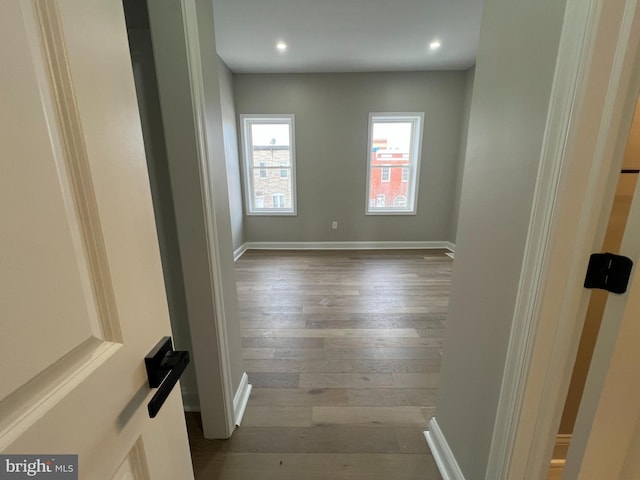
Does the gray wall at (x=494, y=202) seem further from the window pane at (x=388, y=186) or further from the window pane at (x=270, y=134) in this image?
the window pane at (x=270, y=134)

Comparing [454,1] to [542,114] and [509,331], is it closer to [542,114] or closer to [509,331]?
[542,114]

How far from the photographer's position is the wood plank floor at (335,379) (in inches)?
50.7

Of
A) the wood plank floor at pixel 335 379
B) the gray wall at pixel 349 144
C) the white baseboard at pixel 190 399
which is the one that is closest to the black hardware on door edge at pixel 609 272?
the wood plank floor at pixel 335 379

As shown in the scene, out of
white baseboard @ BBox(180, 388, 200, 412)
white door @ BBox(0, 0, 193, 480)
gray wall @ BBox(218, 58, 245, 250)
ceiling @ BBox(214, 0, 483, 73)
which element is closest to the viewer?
white door @ BBox(0, 0, 193, 480)

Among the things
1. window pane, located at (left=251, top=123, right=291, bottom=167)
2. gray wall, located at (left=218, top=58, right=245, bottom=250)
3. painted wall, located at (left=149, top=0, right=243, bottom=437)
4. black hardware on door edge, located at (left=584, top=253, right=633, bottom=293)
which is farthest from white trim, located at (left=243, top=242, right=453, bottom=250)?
black hardware on door edge, located at (left=584, top=253, right=633, bottom=293)

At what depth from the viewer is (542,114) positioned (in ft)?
2.17

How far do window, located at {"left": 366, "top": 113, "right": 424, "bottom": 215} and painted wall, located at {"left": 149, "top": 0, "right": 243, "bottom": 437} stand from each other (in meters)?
3.66

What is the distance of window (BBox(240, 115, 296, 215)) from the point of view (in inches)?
175

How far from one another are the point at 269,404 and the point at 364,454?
0.62m

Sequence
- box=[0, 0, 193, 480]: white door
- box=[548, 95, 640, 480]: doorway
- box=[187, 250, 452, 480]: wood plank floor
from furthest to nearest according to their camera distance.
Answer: box=[187, 250, 452, 480]: wood plank floor → box=[548, 95, 640, 480]: doorway → box=[0, 0, 193, 480]: white door

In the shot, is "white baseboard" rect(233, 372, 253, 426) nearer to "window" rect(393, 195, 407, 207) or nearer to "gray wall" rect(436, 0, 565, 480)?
"gray wall" rect(436, 0, 565, 480)

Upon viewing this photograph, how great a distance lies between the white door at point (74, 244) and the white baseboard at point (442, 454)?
4.04 ft

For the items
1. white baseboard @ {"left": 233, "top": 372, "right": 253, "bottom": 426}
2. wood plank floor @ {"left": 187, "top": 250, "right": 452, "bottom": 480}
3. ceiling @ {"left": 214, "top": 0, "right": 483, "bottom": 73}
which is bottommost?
wood plank floor @ {"left": 187, "top": 250, "right": 452, "bottom": 480}

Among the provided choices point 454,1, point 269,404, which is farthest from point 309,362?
point 454,1
